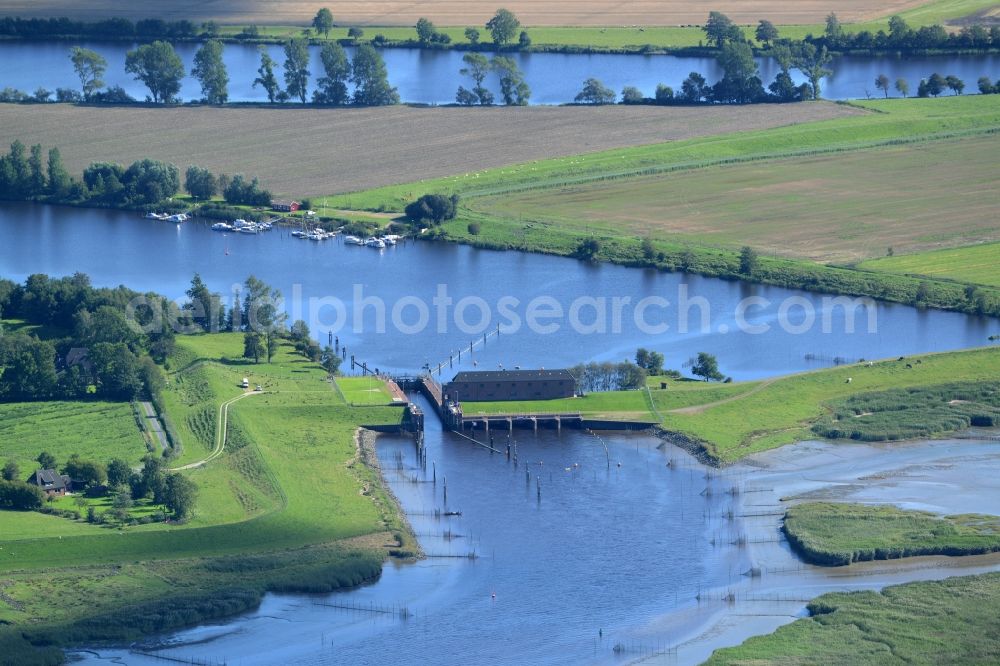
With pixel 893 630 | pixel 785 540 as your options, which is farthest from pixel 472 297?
pixel 893 630

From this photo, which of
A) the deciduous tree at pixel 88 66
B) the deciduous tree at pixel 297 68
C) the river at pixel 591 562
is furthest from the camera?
the deciduous tree at pixel 88 66

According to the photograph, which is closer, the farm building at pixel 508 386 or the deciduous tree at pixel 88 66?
the farm building at pixel 508 386

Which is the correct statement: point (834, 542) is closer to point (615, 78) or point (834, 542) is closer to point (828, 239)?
point (828, 239)

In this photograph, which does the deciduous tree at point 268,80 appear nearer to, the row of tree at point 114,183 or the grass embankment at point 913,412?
the row of tree at point 114,183

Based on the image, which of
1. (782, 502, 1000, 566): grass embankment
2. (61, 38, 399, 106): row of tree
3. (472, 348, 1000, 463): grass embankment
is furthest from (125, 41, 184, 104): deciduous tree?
(782, 502, 1000, 566): grass embankment

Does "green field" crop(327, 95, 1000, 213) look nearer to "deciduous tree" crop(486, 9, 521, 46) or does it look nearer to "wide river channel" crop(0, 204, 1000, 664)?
Answer: "wide river channel" crop(0, 204, 1000, 664)

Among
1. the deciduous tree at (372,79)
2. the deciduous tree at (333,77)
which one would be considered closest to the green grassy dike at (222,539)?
the deciduous tree at (372,79)

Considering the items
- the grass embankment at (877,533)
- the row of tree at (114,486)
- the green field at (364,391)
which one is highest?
the green field at (364,391)

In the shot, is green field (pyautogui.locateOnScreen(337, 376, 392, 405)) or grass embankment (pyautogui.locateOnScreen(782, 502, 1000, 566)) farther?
green field (pyautogui.locateOnScreen(337, 376, 392, 405))
